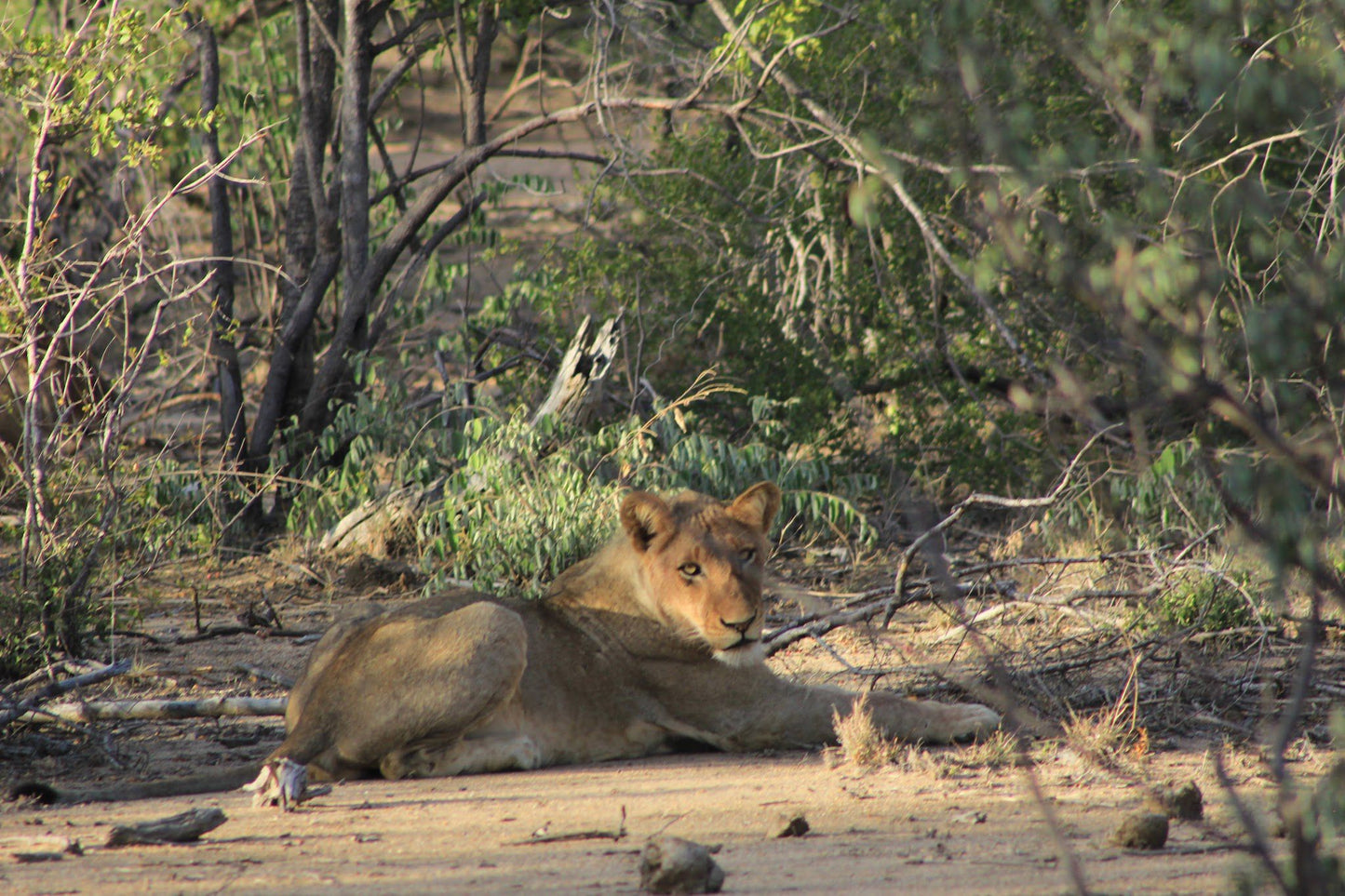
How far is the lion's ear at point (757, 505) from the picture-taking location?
4957mm

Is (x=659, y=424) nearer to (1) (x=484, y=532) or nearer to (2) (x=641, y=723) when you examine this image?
(1) (x=484, y=532)

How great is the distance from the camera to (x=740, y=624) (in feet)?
15.3

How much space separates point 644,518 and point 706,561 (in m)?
0.32

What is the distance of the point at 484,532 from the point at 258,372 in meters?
5.88

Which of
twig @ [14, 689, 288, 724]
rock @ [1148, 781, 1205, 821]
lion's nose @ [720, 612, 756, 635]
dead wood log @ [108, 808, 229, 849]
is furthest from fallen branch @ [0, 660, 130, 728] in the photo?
rock @ [1148, 781, 1205, 821]

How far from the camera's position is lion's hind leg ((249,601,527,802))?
4.39m

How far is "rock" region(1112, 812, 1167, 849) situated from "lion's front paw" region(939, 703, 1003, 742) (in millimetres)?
1292

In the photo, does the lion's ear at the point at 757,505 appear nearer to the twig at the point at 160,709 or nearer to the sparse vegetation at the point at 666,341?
the sparse vegetation at the point at 666,341

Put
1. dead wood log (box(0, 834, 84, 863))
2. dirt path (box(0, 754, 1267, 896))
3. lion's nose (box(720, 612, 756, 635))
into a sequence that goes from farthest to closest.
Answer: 1. lion's nose (box(720, 612, 756, 635))
2. dead wood log (box(0, 834, 84, 863))
3. dirt path (box(0, 754, 1267, 896))

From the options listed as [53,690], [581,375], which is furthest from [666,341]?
[53,690]

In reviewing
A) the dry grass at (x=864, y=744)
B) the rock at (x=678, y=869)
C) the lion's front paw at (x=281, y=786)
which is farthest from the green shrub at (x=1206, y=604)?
the lion's front paw at (x=281, y=786)

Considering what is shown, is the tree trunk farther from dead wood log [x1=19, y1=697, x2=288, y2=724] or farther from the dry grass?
the dry grass

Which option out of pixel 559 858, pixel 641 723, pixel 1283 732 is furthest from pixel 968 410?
pixel 1283 732

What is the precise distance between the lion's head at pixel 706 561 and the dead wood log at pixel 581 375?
9.03 feet
